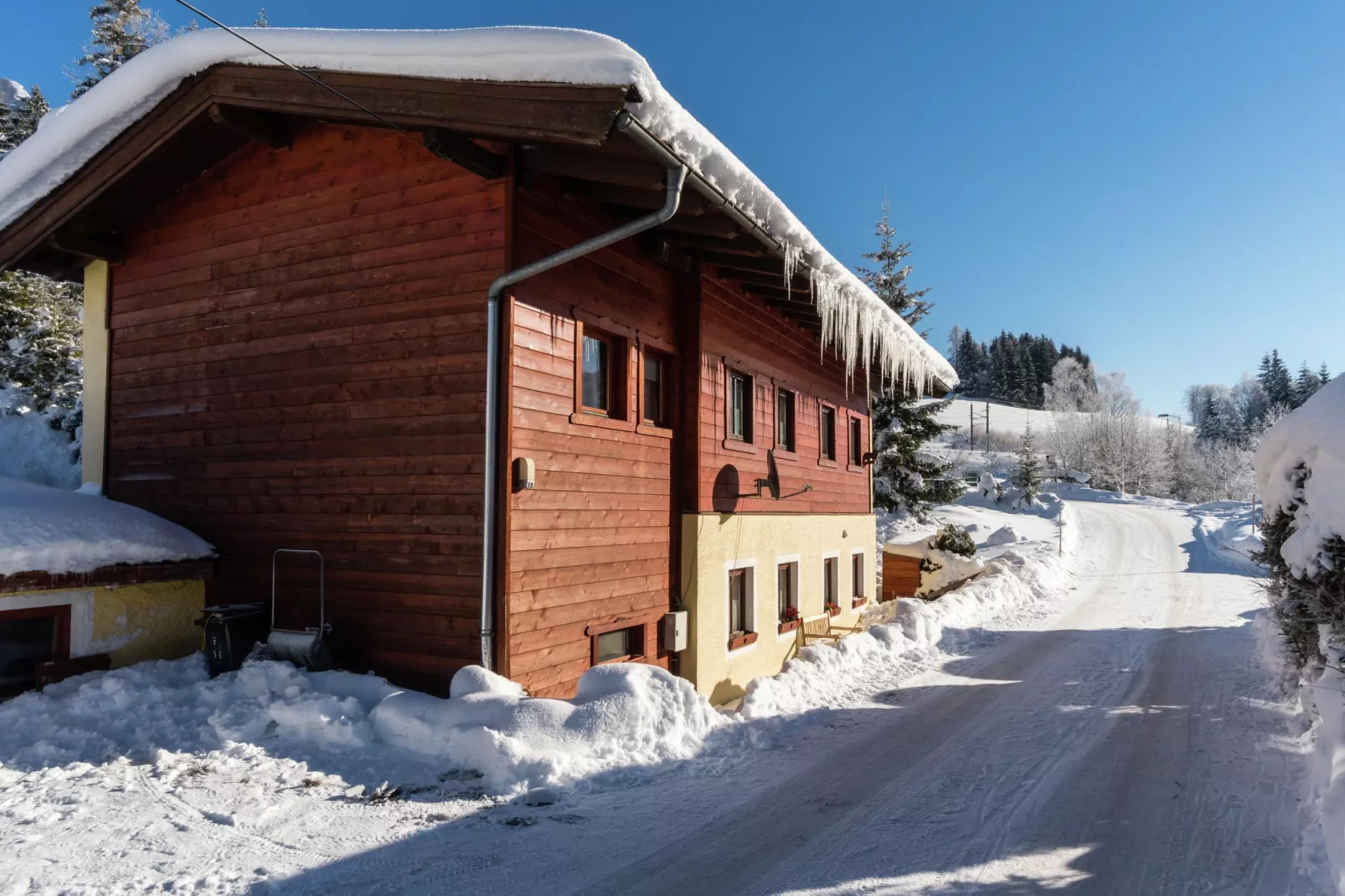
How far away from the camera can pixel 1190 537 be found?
96.5 feet

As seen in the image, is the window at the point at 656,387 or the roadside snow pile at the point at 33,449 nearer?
the window at the point at 656,387

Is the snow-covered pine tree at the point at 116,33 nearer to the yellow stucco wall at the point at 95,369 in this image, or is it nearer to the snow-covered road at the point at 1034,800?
the yellow stucco wall at the point at 95,369

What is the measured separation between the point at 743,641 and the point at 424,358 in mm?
5224

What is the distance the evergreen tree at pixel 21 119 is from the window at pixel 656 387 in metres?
27.3

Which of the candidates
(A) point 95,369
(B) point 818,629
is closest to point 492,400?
(A) point 95,369

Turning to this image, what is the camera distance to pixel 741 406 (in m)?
10.1

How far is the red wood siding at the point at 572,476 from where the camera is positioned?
6.38m

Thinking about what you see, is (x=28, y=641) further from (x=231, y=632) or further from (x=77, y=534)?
(x=231, y=632)

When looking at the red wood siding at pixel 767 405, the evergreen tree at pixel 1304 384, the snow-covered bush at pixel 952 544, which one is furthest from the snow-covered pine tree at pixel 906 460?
the evergreen tree at pixel 1304 384

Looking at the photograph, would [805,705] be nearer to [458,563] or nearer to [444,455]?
[458,563]

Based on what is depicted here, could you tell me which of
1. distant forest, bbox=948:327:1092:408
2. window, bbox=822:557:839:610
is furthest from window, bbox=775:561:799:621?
distant forest, bbox=948:327:1092:408

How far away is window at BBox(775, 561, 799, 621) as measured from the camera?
10.8 m

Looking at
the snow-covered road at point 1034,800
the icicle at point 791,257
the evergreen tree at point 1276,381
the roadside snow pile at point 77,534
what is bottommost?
the snow-covered road at point 1034,800

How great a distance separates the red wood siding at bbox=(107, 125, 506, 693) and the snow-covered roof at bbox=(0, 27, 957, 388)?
83 centimetres
